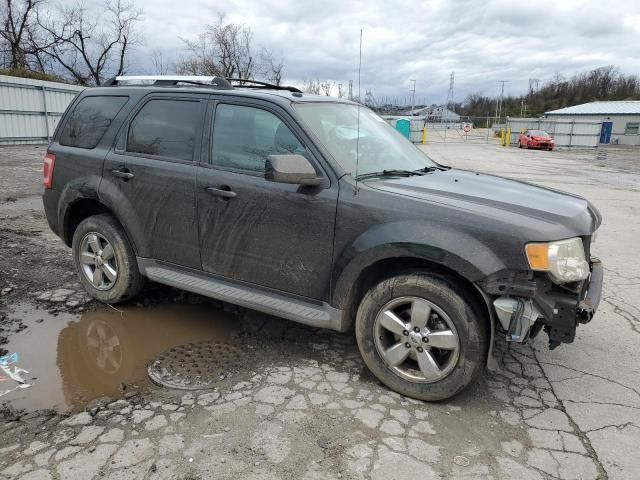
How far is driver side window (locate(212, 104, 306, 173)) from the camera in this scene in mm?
3531

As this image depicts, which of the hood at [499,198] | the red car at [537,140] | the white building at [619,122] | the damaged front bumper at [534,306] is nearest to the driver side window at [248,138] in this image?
the hood at [499,198]

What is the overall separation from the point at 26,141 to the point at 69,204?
17381 mm

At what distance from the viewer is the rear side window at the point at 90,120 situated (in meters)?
4.36

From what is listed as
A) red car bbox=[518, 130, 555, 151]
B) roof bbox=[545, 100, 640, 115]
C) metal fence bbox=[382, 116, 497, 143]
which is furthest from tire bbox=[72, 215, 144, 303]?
roof bbox=[545, 100, 640, 115]

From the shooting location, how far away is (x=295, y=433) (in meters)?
2.79

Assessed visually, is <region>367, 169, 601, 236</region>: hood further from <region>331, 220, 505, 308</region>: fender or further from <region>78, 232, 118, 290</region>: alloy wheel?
<region>78, 232, 118, 290</region>: alloy wheel

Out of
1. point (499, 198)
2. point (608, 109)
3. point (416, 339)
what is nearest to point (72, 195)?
point (416, 339)

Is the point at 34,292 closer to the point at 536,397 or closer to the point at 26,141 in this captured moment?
the point at 536,397

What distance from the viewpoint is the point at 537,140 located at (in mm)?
34750

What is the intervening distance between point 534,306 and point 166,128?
3.00 metres

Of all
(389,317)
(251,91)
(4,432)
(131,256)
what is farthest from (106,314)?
(389,317)

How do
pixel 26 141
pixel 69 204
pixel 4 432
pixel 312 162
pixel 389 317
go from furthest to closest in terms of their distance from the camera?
pixel 26 141, pixel 69 204, pixel 312 162, pixel 389 317, pixel 4 432

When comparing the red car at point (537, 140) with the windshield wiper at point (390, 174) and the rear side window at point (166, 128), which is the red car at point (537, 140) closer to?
the windshield wiper at point (390, 174)

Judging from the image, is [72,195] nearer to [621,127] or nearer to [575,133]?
[575,133]
